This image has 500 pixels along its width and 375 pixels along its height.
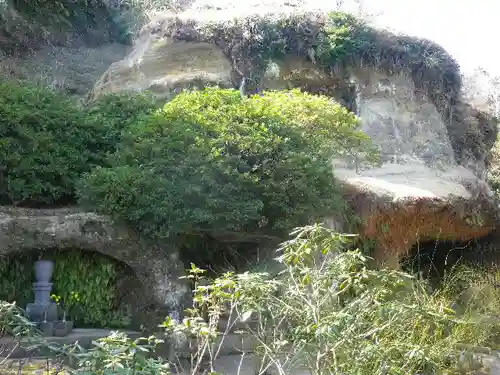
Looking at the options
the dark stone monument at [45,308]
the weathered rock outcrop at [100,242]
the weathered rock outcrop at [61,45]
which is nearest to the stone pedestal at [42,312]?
the dark stone monument at [45,308]

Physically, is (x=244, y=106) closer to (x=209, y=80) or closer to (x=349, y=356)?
(x=209, y=80)

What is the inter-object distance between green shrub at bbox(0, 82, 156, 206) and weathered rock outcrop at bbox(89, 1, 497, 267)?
89.8 inches

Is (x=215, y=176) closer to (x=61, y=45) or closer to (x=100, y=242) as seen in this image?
(x=100, y=242)

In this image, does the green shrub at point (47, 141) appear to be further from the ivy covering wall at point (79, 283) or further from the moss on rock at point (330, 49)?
the moss on rock at point (330, 49)

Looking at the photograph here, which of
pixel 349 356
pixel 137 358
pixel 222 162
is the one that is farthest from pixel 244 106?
pixel 137 358

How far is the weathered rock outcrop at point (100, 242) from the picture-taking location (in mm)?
7348

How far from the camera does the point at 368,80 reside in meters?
13.0

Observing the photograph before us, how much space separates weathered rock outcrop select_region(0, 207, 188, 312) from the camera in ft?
24.1

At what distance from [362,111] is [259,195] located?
5.91 m

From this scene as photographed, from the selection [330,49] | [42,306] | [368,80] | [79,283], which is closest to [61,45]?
[330,49]

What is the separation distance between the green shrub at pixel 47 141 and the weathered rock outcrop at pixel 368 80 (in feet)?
7.48

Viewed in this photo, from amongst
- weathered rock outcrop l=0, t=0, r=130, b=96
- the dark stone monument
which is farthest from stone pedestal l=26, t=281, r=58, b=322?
weathered rock outcrop l=0, t=0, r=130, b=96

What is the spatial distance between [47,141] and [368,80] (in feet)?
23.9

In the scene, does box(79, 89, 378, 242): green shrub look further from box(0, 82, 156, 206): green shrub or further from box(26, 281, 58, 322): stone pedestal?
box(26, 281, 58, 322): stone pedestal
